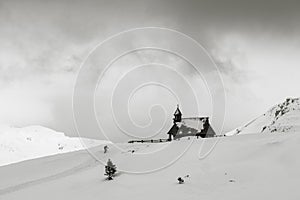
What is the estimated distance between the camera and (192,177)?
23922 millimetres

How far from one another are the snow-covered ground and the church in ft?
86.0

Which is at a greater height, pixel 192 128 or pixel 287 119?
pixel 192 128

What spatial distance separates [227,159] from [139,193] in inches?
347

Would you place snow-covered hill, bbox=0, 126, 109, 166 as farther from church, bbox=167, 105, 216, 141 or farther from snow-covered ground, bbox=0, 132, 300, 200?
snow-covered ground, bbox=0, 132, 300, 200

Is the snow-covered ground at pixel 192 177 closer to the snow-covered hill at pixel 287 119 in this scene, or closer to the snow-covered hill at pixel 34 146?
the snow-covered hill at pixel 287 119

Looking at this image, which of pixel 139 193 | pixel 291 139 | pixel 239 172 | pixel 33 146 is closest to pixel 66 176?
pixel 139 193

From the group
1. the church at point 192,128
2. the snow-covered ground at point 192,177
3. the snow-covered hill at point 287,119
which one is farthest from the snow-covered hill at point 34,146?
the snow-covered ground at point 192,177

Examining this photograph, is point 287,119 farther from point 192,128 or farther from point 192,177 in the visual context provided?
point 192,177

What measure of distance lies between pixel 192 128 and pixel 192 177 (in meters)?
40.5

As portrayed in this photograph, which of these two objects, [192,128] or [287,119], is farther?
[192,128]

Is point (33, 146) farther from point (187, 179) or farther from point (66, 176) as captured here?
point (187, 179)

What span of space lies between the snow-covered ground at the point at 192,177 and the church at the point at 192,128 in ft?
86.0

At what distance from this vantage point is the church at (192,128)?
63394mm

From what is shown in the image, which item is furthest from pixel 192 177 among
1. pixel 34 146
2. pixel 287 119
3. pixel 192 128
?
pixel 34 146
